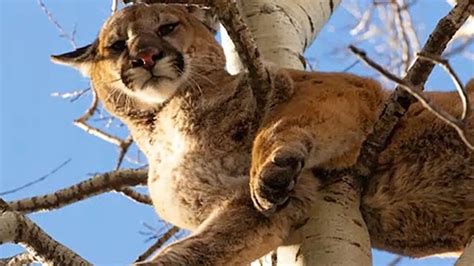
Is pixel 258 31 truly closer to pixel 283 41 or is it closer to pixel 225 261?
pixel 283 41

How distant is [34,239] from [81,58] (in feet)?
4.56

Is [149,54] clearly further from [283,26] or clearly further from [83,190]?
[283,26]

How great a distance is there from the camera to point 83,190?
350 centimetres

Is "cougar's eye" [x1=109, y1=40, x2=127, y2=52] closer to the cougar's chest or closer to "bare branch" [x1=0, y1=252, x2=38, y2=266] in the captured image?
the cougar's chest

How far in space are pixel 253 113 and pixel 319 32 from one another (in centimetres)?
135

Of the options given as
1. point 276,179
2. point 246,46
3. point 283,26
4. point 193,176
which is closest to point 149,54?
point 193,176

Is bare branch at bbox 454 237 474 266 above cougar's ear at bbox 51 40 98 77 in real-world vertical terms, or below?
below

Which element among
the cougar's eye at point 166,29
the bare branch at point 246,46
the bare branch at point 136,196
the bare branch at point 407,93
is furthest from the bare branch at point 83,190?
the bare branch at point 407,93

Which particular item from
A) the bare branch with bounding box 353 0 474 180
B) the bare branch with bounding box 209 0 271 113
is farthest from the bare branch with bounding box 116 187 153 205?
the bare branch with bounding box 353 0 474 180

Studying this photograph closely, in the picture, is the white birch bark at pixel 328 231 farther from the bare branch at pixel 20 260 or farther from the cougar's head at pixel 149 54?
the bare branch at pixel 20 260

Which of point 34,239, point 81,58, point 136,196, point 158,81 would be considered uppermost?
point 81,58

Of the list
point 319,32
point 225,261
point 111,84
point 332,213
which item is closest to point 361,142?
point 332,213

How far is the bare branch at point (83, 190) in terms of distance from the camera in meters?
3.38

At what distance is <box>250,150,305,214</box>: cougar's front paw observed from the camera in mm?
2678
